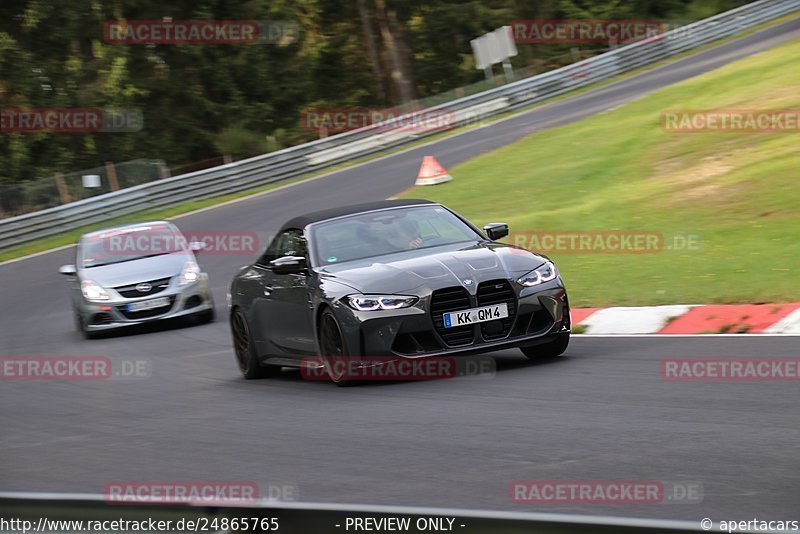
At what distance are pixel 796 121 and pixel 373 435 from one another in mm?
14903

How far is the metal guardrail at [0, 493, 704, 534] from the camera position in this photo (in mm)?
2977

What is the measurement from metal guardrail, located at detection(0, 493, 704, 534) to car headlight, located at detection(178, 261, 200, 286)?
1240 cm

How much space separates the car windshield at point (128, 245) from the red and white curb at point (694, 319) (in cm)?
714

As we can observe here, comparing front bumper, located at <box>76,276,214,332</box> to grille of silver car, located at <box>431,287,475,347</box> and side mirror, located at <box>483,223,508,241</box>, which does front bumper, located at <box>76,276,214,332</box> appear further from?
grille of silver car, located at <box>431,287,475,347</box>

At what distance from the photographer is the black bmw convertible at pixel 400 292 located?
29.6 feet

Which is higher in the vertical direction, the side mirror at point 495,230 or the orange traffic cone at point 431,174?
the side mirror at point 495,230

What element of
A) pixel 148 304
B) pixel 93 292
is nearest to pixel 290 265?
pixel 148 304

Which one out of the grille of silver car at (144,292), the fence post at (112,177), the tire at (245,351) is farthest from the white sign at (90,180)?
the tire at (245,351)

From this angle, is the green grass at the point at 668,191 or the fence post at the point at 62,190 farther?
the fence post at the point at 62,190

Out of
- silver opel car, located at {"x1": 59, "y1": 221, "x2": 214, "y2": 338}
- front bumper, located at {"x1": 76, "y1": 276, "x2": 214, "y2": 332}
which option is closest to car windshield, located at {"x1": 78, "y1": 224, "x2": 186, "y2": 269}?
silver opel car, located at {"x1": 59, "y1": 221, "x2": 214, "y2": 338}

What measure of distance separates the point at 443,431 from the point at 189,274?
33.0ft

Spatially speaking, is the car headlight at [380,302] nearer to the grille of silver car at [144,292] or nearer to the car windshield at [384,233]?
the car windshield at [384,233]

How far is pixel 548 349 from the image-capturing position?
9.86 metres

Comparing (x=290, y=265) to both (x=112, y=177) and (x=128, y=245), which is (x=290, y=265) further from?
(x=112, y=177)
